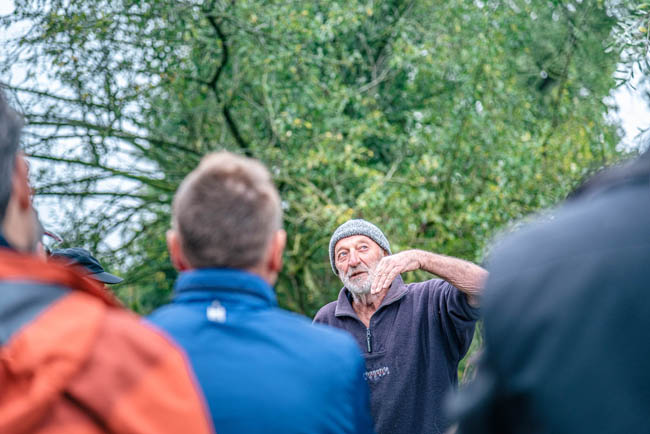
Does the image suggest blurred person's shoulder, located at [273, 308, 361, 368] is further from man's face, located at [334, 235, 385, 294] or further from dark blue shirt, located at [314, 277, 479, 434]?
man's face, located at [334, 235, 385, 294]

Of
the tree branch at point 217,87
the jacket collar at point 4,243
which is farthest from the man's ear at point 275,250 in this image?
the tree branch at point 217,87

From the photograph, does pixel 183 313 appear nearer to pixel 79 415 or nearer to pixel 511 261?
pixel 79 415

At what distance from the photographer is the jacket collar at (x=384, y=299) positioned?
3.68 metres

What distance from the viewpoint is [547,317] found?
116 centimetres

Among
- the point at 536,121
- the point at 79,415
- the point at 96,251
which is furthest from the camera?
the point at 536,121

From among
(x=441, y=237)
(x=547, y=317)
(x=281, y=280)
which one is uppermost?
(x=547, y=317)

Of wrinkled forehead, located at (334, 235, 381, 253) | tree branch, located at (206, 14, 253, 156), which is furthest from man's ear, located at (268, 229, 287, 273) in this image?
tree branch, located at (206, 14, 253, 156)

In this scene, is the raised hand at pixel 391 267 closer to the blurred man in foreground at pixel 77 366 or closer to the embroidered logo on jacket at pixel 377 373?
the embroidered logo on jacket at pixel 377 373

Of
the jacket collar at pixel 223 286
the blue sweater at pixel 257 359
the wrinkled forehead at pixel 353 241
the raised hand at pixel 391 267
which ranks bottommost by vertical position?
the wrinkled forehead at pixel 353 241

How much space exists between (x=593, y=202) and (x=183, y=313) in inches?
40.5

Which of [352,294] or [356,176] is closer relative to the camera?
[352,294]

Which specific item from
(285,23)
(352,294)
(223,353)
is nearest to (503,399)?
(223,353)

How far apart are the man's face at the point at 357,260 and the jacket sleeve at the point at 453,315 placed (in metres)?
0.45

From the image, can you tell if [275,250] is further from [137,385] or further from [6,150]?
[6,150]
